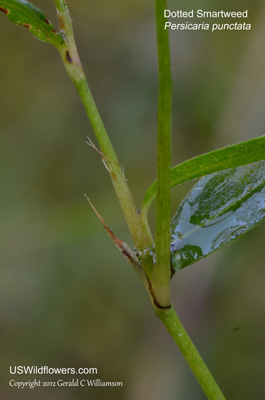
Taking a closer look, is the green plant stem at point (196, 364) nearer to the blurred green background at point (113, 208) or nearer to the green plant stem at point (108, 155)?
the green plant stem at point (108, 155)

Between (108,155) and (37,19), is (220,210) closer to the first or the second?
(108,155)

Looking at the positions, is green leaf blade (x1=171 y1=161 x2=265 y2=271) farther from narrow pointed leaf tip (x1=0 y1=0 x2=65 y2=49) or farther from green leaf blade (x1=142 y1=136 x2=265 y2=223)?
narrow pointed leaf tip (x1=0 y1=0 x2=65 y2=49)

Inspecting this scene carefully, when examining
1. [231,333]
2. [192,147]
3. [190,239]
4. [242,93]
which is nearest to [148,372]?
[231,333]

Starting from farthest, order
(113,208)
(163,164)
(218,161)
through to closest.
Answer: (113,208), (218,161), (163,164)

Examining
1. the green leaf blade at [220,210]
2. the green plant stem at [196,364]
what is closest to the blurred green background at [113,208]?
the green leaf blade at [220,210]

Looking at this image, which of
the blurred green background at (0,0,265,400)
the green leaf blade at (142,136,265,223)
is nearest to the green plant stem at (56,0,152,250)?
the green leaf blade at (142,136,265,223)

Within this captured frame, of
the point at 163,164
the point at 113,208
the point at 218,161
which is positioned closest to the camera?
the point at 163,164

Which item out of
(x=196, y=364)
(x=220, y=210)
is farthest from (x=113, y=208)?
(x=196, y=364)
